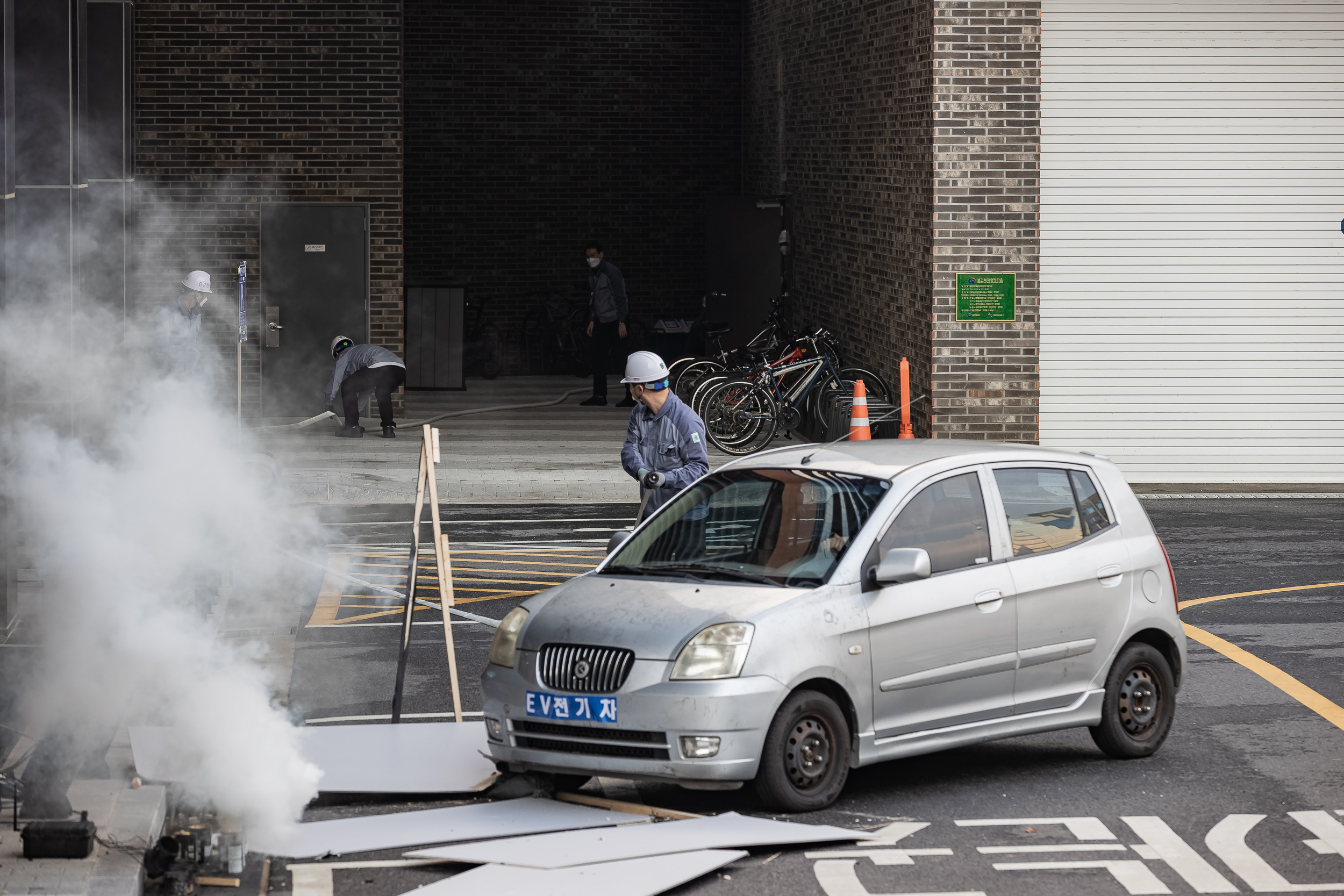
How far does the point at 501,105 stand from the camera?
28938 millimetres

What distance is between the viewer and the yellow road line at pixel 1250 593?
41.6 feet

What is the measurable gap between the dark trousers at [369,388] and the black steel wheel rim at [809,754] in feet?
46.9

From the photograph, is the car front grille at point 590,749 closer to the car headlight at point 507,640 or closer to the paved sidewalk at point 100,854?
the car headlight at point 507,640

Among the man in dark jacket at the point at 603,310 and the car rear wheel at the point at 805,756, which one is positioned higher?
the man in dark jacket at the point at 603,310

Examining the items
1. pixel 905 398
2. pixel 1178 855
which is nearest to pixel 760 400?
pixel 905 398

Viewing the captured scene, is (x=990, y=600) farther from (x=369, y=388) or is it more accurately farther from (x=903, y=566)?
(x=369, y=388)

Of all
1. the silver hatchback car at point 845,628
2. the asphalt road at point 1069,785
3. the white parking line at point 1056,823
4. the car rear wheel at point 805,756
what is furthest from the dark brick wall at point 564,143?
the white parking line at point 1056,823

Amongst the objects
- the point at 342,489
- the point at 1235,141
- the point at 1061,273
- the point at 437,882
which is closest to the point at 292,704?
the point at 437,882

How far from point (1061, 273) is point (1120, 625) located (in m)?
10.7

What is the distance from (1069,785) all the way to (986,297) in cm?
1087

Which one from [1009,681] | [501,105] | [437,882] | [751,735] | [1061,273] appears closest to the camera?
[437,882]

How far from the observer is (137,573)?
787cm

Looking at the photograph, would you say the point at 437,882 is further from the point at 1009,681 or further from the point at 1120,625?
the point at 1120,625

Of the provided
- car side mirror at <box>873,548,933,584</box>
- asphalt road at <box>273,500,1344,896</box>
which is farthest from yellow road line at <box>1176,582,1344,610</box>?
car side mirror at <box>873,548,933,584</box>
